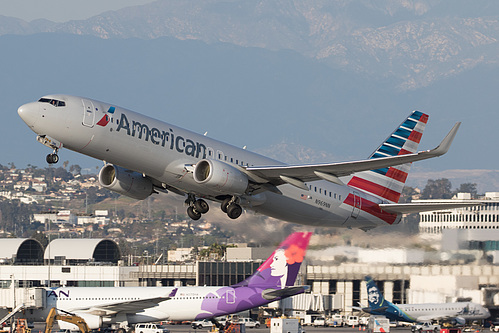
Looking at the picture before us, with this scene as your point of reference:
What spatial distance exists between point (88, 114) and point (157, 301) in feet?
82.1

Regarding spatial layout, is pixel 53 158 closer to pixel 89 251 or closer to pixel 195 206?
pixel 195 206

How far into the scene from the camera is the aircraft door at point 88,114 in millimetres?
45250

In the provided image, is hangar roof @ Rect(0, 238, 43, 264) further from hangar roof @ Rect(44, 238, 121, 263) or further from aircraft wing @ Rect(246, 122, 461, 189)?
aircraft wing @ Rect(246, 122, 461, 189)

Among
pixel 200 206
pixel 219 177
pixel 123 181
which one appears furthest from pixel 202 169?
pixel 123 181

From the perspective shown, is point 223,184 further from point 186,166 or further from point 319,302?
point 319,302

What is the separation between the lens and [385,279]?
2955 inches

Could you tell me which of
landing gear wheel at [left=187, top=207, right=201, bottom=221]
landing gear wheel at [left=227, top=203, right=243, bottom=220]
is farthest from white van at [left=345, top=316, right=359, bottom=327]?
landing gear wheel at [left=227, top=203, right=243, bottom=220]

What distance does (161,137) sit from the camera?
47156 mm

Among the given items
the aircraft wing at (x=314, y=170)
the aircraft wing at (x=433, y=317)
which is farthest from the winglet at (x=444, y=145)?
the aircraft wing at (x=433, y=317)

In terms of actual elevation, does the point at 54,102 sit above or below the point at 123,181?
above

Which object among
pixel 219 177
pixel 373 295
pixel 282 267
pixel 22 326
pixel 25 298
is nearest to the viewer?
pixel 219 177

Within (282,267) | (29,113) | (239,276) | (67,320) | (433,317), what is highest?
(29,113)

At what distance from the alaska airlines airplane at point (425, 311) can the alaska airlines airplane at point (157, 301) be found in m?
14.6

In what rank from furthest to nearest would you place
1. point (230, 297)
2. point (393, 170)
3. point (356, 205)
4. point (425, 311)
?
point (425, 311) → point (230, 297) → point (393, 170) → point (356, 205)
